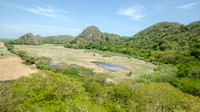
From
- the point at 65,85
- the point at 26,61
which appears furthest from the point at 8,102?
the point at 26,61

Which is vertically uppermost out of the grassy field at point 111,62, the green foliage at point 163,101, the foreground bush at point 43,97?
the foreground bush at point 43,97

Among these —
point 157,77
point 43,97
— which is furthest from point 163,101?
point 157,77

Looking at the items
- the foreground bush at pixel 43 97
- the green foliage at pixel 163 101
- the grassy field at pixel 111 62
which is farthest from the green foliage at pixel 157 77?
the foreground bush at pixel 43 97

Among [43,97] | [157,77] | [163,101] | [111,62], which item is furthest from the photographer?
[111,62]

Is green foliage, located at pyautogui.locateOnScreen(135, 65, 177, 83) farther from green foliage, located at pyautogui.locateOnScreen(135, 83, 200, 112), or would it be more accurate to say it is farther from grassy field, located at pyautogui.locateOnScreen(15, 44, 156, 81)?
green foliage, located at pyautogui.locateOnScreen(135, 83, 200, 112)

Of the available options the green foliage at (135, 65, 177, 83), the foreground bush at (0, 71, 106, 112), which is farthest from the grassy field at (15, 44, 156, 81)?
the foreground bush at (0, 71, 106, 112)

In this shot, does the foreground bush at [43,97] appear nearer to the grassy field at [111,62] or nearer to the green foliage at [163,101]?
the green foliage at [163,101]

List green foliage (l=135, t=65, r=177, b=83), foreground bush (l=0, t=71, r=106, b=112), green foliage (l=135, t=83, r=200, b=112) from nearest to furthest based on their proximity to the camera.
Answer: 1. foreground bush (l=0, t=71, r=106, b=112)
2. green foliage (l=135, t=83, r=200, b=112)
3. green foliage (l=135, t=65, r=177, b=83)

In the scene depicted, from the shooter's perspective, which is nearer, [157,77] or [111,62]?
[157,77]

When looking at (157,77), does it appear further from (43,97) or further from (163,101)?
(43,97)

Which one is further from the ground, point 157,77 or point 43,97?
point 43,97

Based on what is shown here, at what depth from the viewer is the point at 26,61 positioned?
62500mm

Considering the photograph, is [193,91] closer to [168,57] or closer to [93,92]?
[93,92]

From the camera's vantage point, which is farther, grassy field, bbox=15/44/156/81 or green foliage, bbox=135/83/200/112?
grassy field, bbox=15/44/156/81
